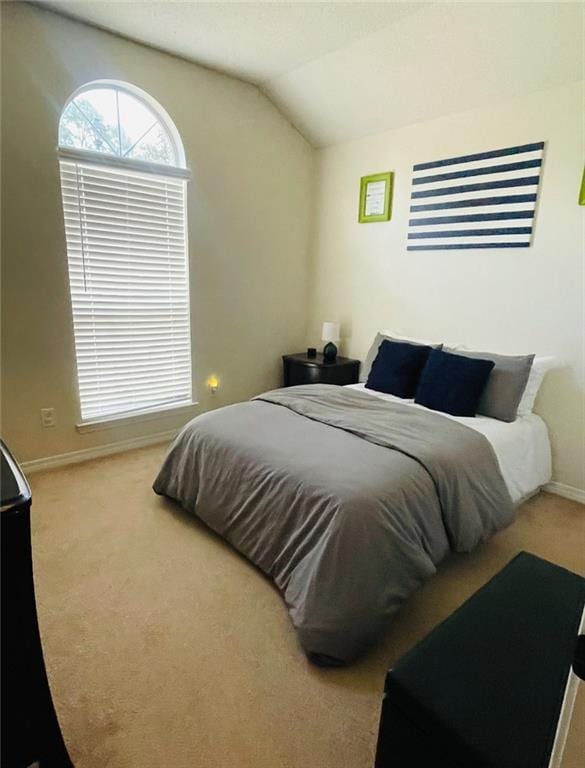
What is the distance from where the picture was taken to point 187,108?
10.4ft

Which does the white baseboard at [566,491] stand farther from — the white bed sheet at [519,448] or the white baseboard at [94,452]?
the white baseboard at [94,452]

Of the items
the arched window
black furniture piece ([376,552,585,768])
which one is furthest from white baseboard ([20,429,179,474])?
black furniture piece ([376,552,585,768])

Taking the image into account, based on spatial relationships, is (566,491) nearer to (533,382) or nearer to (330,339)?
(533,382)

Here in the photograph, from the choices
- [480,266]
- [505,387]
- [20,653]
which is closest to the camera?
[20,653]

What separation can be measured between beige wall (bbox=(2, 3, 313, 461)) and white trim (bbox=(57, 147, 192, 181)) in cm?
8

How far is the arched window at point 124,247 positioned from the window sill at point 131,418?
0.8 inches

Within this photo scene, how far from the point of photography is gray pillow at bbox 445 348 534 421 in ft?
8.47

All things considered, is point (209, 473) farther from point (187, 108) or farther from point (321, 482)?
point (187, 108)

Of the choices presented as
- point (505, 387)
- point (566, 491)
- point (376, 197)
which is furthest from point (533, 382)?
point (376, 197)

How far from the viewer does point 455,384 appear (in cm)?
263

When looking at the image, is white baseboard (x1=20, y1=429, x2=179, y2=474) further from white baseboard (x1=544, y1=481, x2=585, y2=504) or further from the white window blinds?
white baseboard (x1=544, y1=481, x2=585, y2=504)

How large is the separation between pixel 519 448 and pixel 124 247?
2.92 m

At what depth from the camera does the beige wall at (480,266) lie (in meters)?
2.64

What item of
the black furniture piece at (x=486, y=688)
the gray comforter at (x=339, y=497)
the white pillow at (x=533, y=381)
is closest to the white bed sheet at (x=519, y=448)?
the white pillow at (x=533, y=381)
